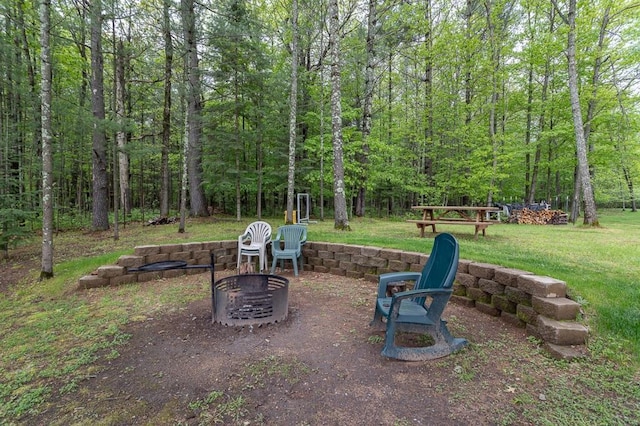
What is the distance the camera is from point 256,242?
5.01 meters

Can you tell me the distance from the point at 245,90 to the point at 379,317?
8500 millimetres

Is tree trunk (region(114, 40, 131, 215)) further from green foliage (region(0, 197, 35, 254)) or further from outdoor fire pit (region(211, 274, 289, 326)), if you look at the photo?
outdoor fire pit (region(211, 274, 289, 326))

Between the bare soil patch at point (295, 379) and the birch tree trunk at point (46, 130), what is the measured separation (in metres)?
2.43

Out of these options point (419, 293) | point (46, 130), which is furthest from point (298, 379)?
point (46, 130)

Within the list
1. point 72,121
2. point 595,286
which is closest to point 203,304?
point 595,286

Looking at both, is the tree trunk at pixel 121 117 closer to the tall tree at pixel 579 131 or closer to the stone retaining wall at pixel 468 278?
the stone retaining wall at pixel 468 278

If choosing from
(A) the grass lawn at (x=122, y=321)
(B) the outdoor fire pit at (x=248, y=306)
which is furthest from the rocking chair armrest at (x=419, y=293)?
(B) the outdoor fire pit at (x=248, y=306)

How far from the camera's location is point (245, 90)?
9180 millimetres

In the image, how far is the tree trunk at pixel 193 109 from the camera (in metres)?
7.58

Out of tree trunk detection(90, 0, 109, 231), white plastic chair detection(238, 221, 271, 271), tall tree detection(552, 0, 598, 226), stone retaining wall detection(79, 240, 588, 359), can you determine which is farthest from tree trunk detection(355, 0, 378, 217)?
tree trunk detection(90, 0, 109, 231)

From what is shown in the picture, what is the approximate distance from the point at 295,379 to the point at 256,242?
3.20 metres

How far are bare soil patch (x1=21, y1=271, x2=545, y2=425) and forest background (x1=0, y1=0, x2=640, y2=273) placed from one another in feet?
15.5

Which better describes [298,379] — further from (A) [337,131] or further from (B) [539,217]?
(B) [539,217]

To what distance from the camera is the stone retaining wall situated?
234 centimetres
